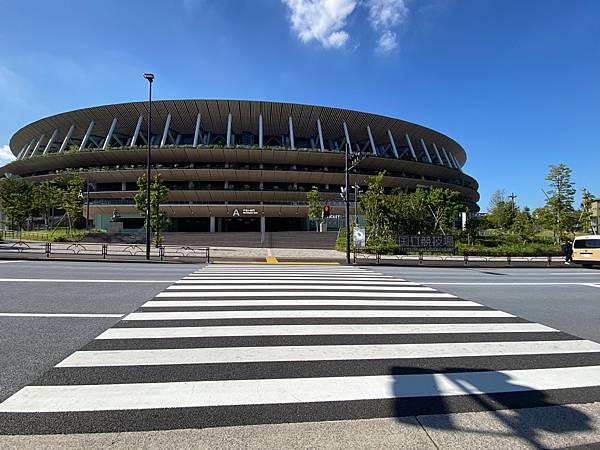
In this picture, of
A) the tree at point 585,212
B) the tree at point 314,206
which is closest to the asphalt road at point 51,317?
the tree at point 314,206

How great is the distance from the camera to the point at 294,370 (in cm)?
353

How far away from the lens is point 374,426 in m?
2.51

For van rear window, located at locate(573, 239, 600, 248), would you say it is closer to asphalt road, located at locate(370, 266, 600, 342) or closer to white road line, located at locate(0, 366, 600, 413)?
asphalt road, located at locate(370, 266, 600, 342)

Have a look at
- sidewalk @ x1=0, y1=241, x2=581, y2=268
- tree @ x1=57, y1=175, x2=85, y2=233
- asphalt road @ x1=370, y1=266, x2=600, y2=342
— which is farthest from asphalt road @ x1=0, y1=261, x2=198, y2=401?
tree @ x1=57, y1=175, x2=85, y2=233

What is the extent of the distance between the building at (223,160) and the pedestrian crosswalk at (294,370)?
41.6 metres

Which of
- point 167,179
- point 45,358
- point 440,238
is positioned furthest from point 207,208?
point 45,358

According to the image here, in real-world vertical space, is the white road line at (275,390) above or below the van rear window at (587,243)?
below

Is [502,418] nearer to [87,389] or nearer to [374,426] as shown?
[374,426]

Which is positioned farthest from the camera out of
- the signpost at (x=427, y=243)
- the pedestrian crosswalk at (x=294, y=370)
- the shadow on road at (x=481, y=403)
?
the signpost at (x=427, y=243)

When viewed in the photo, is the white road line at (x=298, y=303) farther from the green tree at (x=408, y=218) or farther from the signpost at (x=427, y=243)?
the green tree at (x=408, y=218)

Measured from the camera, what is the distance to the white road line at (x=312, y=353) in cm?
374

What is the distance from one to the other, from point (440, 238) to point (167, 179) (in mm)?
39726

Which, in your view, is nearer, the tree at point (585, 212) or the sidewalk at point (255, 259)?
the sidewalk at point (255, 259)

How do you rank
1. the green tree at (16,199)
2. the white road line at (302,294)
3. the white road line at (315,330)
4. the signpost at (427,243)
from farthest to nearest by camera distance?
the green tree at (16,199) → the signpost at (427,243) → the white road line at (302,294) → the white road line at (315,330)
